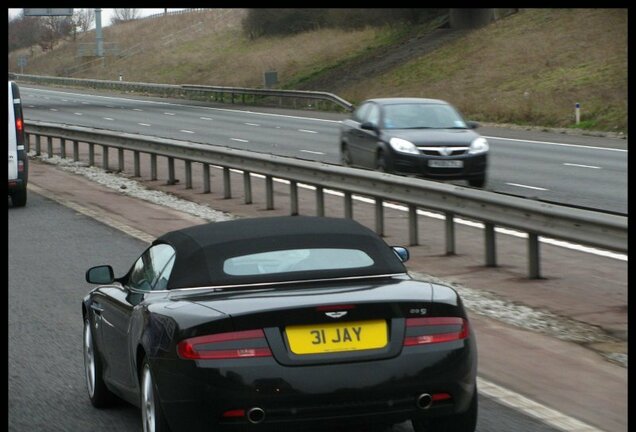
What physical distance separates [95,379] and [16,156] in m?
14.4

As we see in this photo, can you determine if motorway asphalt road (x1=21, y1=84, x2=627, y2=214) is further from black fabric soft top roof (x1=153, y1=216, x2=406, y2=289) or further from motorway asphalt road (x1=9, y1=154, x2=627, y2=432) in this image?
black fabric soft top roof (x1=153, y1=216, x2=406, y2=289)

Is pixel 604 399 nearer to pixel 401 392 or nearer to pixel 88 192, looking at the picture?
pixel 401 392

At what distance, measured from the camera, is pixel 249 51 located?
9050cm

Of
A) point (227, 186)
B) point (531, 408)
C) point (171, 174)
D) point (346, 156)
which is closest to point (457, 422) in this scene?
point (531, 408)

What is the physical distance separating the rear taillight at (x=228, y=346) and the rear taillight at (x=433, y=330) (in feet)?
2.06

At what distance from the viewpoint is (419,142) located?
870 inches

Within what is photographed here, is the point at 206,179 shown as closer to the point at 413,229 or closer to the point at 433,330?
the point at 413,229

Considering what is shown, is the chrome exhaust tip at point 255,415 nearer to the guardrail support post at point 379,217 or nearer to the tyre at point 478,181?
the guardrail support post at point 379,217

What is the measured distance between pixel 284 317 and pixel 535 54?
51220 millimetres

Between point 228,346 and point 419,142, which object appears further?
point 419,142

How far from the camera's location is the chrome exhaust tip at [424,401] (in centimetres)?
597

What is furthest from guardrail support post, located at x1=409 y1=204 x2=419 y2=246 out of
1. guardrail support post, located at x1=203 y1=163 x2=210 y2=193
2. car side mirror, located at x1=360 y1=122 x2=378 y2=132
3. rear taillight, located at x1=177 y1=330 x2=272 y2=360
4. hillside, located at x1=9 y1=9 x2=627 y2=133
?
hillside, located at x1=9 y1=9 x2=627 y2=133

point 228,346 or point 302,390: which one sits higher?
point 228,346
